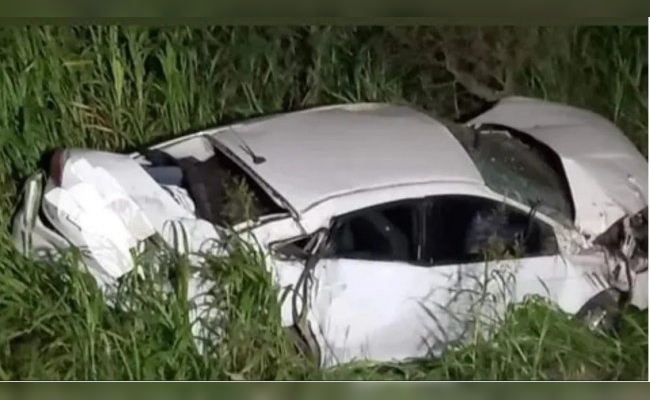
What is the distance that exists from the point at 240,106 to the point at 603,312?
422 mm

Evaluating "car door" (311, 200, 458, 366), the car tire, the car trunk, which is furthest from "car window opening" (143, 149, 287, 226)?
the car tire

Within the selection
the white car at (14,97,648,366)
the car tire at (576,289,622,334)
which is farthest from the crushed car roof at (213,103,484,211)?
the car tire at (576,289,622,334)

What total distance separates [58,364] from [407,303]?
0.35 m

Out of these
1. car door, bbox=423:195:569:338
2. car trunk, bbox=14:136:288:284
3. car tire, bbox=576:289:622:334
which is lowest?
car tire, bbox=576:289:622:334

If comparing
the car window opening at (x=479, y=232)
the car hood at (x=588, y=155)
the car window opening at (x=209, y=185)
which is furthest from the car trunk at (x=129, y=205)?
the car hood at (x=588, y=155)

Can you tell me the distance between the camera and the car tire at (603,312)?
119cm

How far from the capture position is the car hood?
120 centimetres

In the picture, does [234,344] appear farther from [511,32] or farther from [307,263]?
[511,32]

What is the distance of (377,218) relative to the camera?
1.17m

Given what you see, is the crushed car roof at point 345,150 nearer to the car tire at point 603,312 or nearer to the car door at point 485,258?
the car door at point 485,258

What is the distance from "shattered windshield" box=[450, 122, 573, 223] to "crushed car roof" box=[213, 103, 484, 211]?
0.6 inches

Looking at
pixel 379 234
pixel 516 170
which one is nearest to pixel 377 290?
pixel 379 234

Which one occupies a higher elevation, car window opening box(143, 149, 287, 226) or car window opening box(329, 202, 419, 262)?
car window opening box(143, 149, 287, 226)

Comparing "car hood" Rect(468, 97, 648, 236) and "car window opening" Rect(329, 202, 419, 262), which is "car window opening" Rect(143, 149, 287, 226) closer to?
"car window opening" Rect(329, 202, 419, 262)
